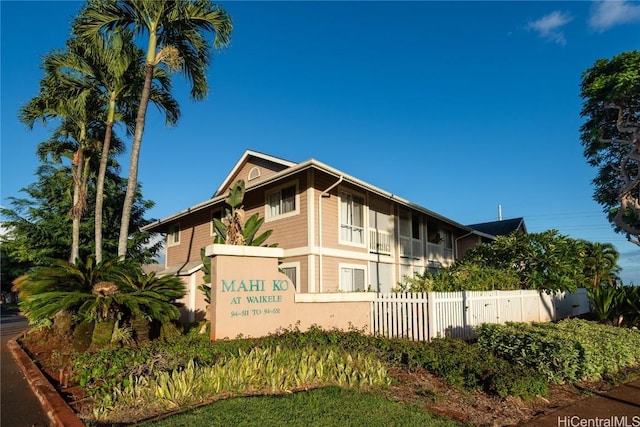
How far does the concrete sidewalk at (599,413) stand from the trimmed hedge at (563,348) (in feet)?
2.03

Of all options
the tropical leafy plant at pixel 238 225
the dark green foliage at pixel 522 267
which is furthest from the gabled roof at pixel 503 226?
the tropical leafy plant at pixel 238 225

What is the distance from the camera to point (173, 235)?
854 inches

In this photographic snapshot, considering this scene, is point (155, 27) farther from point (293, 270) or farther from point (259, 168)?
point (293, 270)

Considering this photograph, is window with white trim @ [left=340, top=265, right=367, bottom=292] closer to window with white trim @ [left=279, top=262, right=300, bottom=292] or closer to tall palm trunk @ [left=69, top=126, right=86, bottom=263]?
window with white trim @ [left=279, top=262, right=300, bottom=292]

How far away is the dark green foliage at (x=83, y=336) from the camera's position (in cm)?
845

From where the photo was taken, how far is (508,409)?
217 inches

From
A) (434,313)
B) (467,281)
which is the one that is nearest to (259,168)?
(467,281)

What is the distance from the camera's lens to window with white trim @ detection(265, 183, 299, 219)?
15.0 m

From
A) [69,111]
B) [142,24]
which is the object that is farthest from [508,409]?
[69,111]

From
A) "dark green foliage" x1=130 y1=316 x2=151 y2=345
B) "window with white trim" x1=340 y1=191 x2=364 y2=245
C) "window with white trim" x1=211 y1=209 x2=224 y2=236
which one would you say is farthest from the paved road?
"window with white trim" x1=211 y1=209 x2=224 y2=236

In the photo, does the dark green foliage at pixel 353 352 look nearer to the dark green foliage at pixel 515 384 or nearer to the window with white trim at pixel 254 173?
the dark green foliage at pixel 515 384

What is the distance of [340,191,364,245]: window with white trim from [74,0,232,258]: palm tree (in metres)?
7.24

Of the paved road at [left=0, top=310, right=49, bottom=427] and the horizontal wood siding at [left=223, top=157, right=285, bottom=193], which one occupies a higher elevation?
the horizontal wood siding at [left=223, top=157, right=285, bottom=193]

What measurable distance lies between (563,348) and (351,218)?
974cm
